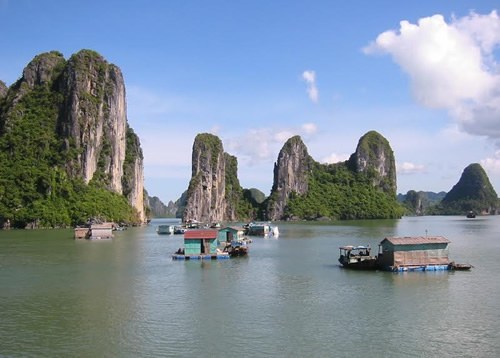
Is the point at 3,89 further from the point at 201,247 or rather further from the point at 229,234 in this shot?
the point at 201,247

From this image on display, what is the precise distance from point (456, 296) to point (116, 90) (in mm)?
110207

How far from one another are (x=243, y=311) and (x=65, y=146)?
3725 inches

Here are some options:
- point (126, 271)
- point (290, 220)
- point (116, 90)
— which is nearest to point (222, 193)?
point (290, 220)

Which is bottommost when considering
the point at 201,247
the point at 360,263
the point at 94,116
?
the point at 360,263

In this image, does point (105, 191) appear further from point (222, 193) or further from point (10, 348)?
point (10, 348)

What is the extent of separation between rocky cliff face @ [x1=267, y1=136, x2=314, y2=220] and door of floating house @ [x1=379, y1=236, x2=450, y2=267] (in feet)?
430

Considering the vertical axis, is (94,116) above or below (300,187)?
above

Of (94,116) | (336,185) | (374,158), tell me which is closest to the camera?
(94,116)

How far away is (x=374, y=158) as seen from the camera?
618 feet

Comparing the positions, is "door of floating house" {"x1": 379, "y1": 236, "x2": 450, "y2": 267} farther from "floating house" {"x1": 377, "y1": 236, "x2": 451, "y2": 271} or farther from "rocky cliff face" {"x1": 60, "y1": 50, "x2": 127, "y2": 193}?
"rocky cliff face" {"x1": 60, "y1": 50, "x2": 127, "y2": 193}

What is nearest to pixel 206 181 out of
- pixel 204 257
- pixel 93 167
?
pixel 93 167

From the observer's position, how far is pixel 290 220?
16450 centimetres

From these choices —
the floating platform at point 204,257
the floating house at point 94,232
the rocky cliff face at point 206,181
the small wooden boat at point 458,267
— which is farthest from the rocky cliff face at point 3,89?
the small wooden boat at point 458,267

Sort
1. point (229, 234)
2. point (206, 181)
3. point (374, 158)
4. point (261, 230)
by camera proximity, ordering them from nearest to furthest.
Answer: point (229, 234) < point (261, 230) < point (206, 181) < point (374, 158)
